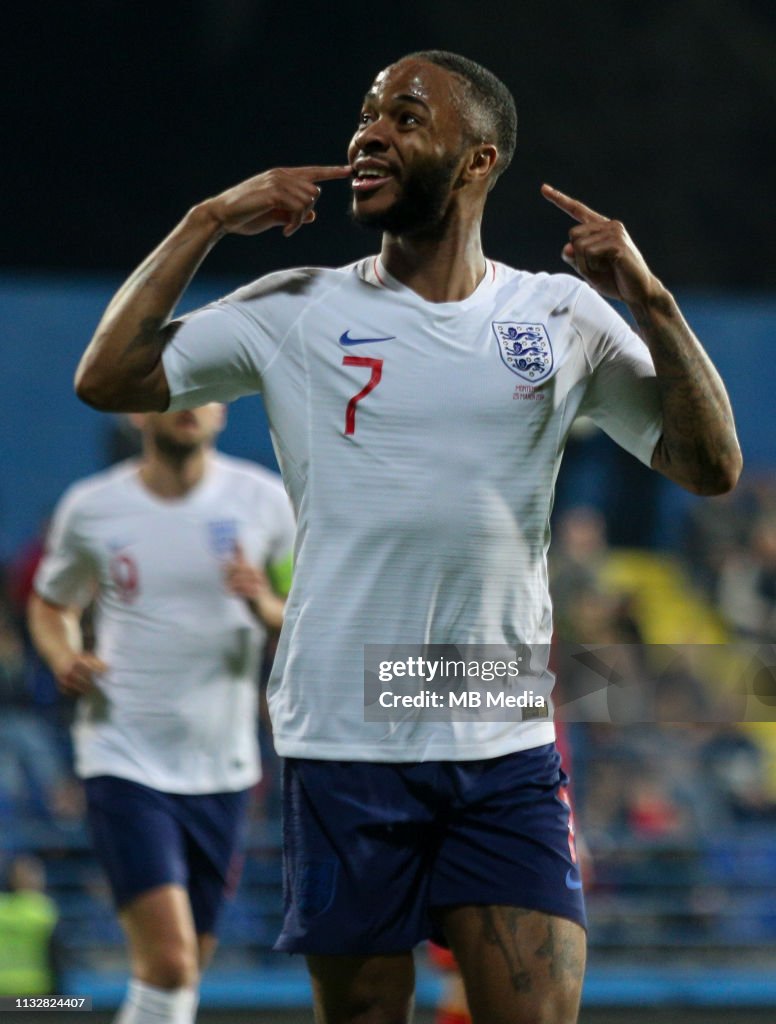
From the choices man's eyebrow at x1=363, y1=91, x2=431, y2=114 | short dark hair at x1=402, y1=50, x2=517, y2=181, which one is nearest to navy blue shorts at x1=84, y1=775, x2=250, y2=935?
short dark hair at x1=402, y1=50, x2=517, y2=181

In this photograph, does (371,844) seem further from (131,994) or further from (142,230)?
(142,230)

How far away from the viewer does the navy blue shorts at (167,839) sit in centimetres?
455

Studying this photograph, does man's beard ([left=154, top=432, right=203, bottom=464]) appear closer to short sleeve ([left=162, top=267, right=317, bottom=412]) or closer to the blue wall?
short sleeve ([left=162, top=267, right=317, bottom=412])

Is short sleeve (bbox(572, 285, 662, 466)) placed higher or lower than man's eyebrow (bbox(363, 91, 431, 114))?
lower

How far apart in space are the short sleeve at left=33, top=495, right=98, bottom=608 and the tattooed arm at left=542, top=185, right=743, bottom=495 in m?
Result: 2.62

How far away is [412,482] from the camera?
2818 mm

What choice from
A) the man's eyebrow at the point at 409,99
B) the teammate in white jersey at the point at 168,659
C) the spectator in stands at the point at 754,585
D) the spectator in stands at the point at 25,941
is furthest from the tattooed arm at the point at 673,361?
the spectator in stands at the point at 754,585

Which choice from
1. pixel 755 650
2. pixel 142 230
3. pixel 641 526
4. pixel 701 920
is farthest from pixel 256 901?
pixel 142 230

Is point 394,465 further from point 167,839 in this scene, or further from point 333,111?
point 333,111

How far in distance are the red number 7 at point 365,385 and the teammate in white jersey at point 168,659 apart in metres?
1.80

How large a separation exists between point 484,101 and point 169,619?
7.89ft

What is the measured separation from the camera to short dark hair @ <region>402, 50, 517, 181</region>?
2.94 m

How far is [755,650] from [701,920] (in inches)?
73.2

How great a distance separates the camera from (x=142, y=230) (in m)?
11.3
